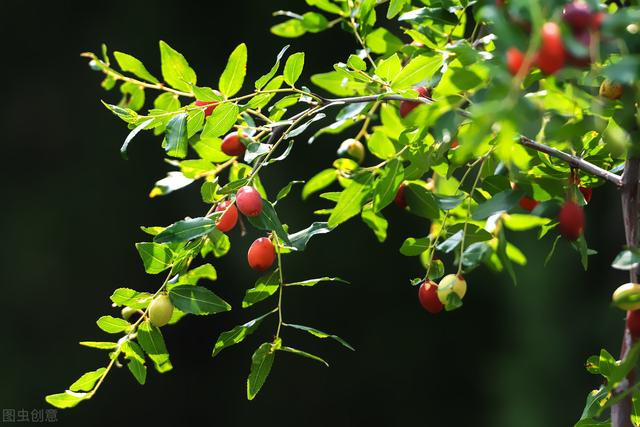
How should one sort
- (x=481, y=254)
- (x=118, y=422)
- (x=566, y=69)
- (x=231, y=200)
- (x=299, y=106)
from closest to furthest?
(x=566, y=69), (x=481, y=254), (x=231, y=200), (x=299, y=106), (x=118, y=422)

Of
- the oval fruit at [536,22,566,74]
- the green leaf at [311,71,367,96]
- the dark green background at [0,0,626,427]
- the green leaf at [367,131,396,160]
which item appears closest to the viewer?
the oval fruit at [536,22,566,74]

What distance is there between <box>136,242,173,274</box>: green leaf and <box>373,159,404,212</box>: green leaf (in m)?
0.19

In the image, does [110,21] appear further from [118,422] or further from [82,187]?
[118,422]

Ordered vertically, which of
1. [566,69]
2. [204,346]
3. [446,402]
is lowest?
[446,402]

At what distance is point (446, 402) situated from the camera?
2.66 meters

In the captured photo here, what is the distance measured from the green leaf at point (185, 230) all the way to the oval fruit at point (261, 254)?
0.08 meters

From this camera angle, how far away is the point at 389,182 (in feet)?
2.39

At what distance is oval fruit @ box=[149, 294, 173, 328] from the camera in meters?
0.75

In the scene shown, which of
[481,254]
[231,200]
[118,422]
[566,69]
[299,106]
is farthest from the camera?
[118,422]

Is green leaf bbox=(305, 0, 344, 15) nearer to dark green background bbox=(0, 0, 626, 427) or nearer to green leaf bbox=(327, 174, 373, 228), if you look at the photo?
green leaf bbox=(327, 174, 373, 228)

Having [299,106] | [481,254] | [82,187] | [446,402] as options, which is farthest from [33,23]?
[481,254]

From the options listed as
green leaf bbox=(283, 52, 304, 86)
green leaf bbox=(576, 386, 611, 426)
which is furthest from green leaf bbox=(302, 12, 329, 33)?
green leaf bbox=(576, 386, 611, 426)

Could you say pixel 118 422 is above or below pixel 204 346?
below

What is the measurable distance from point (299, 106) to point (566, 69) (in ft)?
5.98
